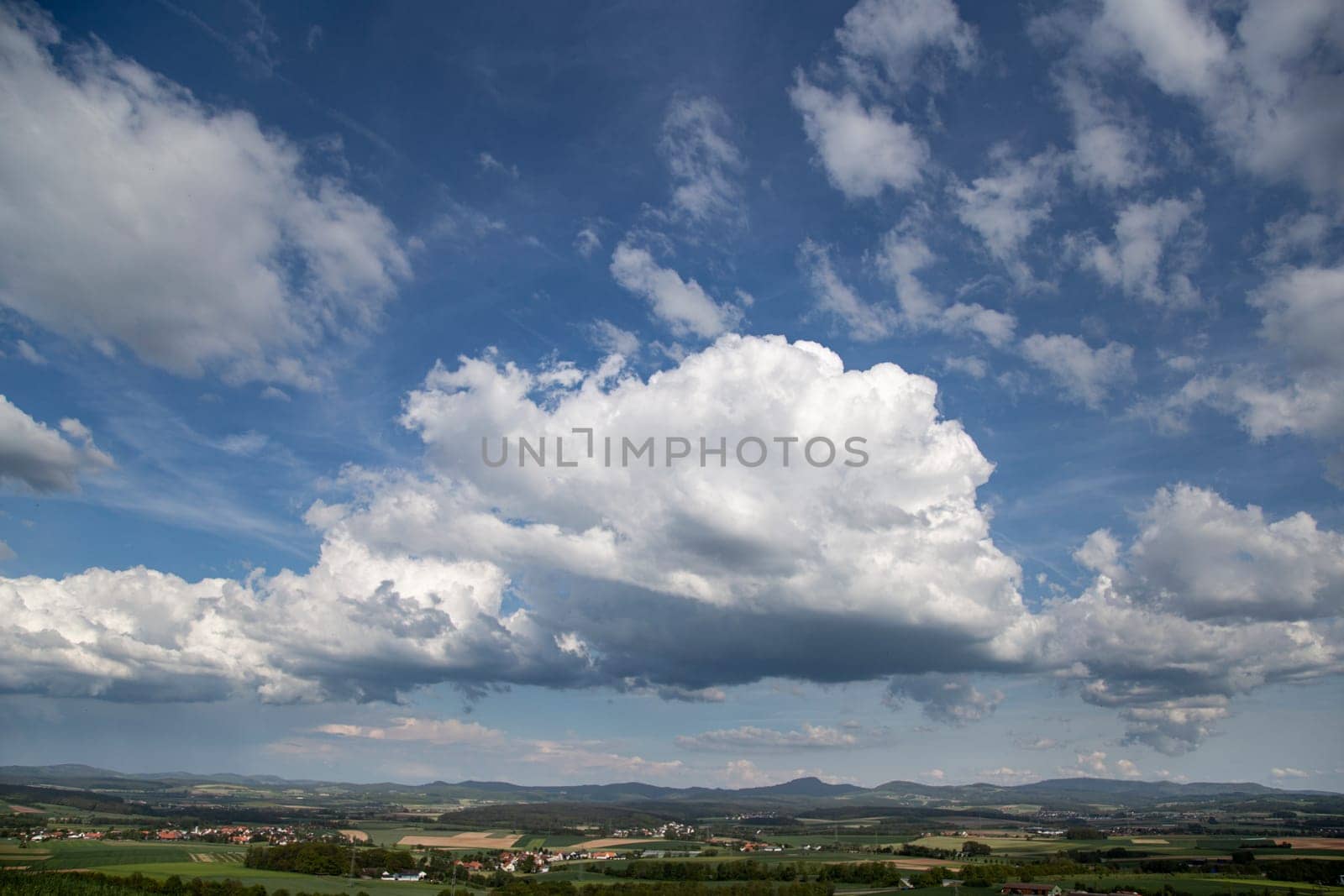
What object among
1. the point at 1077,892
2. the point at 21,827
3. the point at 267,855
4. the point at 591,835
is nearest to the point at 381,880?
the point at 267,855

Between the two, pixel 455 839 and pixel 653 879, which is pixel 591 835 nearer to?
pixel 455 839

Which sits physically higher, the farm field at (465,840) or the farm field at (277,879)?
the farm field at (277,879)

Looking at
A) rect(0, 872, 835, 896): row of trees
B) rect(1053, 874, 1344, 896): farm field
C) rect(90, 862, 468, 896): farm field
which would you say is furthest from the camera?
rect(90, 862, 468, 896): farm field

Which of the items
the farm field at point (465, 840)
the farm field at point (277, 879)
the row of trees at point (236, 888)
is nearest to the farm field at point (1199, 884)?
the row of trees at point (236, 888)

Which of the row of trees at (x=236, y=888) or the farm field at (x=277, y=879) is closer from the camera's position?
the row of trees at (x=236, y=888)

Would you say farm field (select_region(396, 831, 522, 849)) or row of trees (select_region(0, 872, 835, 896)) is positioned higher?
→ row of trees (select_region(0, 872, 835, 896))

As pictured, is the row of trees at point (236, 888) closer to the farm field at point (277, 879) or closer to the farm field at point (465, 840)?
the farm field at point (277, 879)

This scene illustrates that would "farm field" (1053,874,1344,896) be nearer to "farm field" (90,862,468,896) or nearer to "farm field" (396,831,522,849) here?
"farm field" (90,862,468,896)

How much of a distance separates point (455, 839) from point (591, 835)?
38.1 meters

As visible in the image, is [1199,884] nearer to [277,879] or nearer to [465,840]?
[277,879]

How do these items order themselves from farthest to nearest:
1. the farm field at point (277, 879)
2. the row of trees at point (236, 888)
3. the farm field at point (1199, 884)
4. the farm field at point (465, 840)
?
the farm field at point (465, 840)
the farm field at point (277, 879)
the farm field at point (1199, 884)
the row of trees at point (236, 888)

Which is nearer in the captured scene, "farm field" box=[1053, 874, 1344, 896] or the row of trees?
the row of trees

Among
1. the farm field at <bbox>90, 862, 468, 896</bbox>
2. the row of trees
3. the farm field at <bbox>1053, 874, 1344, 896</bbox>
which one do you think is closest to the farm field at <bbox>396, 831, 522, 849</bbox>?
the farm field at <bbox>90, 862, 468, 896</bbox>

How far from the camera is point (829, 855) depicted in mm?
140875
